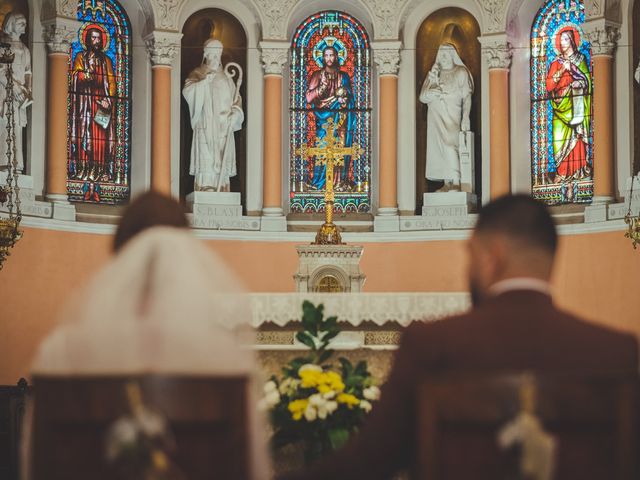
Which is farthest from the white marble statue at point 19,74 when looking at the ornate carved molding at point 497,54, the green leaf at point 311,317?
the green leaf at point 311,317

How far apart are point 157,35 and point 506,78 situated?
3963mm

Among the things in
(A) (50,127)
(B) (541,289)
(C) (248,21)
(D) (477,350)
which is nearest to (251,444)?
(D) (477,350)

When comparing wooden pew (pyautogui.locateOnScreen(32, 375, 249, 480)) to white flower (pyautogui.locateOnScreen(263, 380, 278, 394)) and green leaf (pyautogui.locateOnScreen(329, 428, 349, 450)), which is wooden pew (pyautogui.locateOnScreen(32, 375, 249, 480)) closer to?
green leaf (pyautogui.locateOnScreen(329, 428, 349, 450))

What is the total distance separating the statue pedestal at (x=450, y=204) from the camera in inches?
535

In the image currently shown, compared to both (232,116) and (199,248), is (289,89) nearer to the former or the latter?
(232,116)

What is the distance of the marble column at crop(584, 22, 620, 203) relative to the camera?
42.2 ft

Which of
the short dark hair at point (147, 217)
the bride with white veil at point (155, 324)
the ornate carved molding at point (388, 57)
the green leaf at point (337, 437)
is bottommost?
the green leaf at point (337, 437)

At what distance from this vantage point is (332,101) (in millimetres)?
14336

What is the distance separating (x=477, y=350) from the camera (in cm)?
257

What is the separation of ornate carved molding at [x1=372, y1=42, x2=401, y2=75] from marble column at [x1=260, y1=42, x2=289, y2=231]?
3.44ft

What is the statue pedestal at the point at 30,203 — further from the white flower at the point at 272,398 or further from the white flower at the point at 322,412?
the white flower at the point at 322,412

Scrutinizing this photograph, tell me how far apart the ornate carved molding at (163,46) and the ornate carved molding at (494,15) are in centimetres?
346

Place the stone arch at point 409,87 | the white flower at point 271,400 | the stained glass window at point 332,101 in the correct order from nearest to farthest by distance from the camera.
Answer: the white flower at point 271,400 → the stone arch at point 409,87 → the stained glass window at point 332,101

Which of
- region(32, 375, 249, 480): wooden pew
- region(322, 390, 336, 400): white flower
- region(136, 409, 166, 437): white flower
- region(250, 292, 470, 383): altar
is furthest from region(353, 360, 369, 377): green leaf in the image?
region(136, 409, 166, 437): white flower
